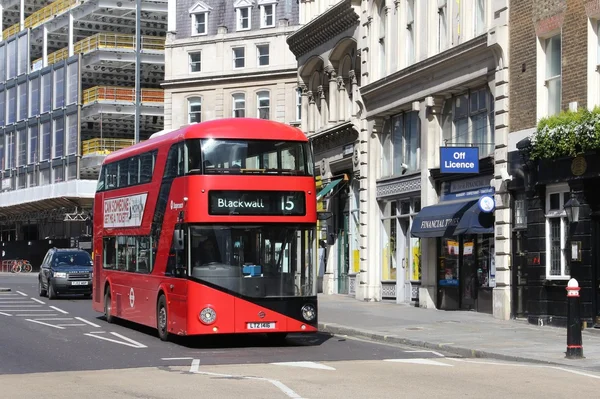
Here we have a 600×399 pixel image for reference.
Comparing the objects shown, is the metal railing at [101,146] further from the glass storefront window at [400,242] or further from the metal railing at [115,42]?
the glass storefront window at [400,242]

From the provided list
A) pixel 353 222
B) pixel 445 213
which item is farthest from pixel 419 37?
pixel 353 222

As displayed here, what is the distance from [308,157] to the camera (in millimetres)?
20000

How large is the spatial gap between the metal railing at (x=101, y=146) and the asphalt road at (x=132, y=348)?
47.1 meters

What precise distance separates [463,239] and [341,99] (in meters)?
10.7

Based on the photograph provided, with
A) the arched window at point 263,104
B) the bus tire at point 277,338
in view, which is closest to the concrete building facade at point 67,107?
the arched window at point 263,104

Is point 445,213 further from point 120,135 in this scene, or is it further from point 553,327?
point 120,135

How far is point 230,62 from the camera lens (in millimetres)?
60312

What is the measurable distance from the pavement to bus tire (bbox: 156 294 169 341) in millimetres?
4268

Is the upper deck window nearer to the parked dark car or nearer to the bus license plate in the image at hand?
the bus license plate

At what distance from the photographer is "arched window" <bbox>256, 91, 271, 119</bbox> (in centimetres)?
5894

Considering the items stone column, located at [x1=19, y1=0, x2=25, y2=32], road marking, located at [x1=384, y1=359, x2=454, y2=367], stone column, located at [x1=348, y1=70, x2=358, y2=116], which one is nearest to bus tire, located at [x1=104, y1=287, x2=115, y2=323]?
road marking, located at [x1=384, y1=359, x2=454, y2=367]

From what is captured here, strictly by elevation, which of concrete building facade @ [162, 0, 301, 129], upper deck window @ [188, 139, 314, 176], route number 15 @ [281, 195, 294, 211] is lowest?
route number 15 @ [281, 195, 294, 211]

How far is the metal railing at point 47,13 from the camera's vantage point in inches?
3071

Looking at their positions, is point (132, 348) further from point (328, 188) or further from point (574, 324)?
point (328, 188)
